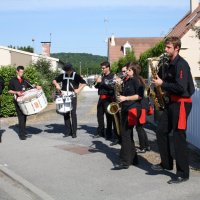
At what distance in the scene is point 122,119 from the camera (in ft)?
26.2

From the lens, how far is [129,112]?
25.9ft

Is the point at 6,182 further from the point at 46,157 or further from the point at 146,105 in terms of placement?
the point at 146,105

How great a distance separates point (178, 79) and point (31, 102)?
5.49m

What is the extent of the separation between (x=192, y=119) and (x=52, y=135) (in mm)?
4252

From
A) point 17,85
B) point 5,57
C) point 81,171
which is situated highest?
point 5,57

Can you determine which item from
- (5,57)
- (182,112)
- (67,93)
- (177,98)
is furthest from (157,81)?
(5,57)

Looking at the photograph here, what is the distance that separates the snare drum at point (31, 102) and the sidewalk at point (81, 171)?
2.52 feet

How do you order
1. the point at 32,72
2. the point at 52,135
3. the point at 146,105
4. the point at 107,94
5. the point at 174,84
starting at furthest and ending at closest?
the point at 32,72
the point at 52,135
the point at 107,94
the point at 146,105
the point at 174,84

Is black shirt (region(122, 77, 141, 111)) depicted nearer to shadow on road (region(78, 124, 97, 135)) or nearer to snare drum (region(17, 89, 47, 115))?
snare drum (region(17, 89, 47, 115))

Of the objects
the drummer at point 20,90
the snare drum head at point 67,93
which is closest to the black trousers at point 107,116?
the snare drum head at point 67,93

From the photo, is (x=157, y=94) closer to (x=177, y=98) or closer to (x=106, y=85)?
(x=177, y=98)

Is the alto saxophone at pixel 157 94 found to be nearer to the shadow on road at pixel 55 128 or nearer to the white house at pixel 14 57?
the shadow on road at pixel 55 128

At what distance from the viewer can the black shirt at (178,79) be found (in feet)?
21.7

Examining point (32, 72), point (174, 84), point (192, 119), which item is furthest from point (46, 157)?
point (32, 72)
